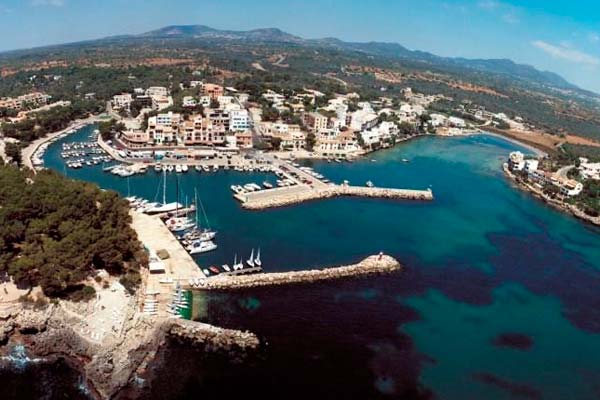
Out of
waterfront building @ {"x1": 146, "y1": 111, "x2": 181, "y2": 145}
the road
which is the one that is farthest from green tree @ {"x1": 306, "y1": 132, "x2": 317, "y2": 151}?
the road

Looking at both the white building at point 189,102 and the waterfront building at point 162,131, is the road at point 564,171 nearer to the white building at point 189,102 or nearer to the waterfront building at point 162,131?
the waterfront building at point 162,131

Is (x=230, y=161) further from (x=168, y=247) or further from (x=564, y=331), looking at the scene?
(x=564, y=331)

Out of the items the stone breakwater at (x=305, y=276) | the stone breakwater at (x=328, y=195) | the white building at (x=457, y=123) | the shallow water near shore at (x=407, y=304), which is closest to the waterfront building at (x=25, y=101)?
the shallow water near shore at (x=407, y=304)

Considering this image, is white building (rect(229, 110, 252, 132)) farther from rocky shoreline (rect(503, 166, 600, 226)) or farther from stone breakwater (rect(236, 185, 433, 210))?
rocky shoreline (rect(503, 166, 600, 226))

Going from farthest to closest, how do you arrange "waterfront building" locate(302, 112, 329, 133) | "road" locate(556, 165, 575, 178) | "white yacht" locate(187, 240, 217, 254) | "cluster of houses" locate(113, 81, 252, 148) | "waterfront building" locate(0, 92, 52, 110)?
"waterfront building" locate(0, 92, 52, 110) → "waterfront building" locate(302, 112, 329, 133) → "road" locate(556, 165, 575, 178) → "cluster of houses" locate(113, 81, 252, 148) → "white yacht" locate(187, 240, 217, 254)

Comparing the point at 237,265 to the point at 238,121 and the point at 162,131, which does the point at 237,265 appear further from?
the point at 238,121
